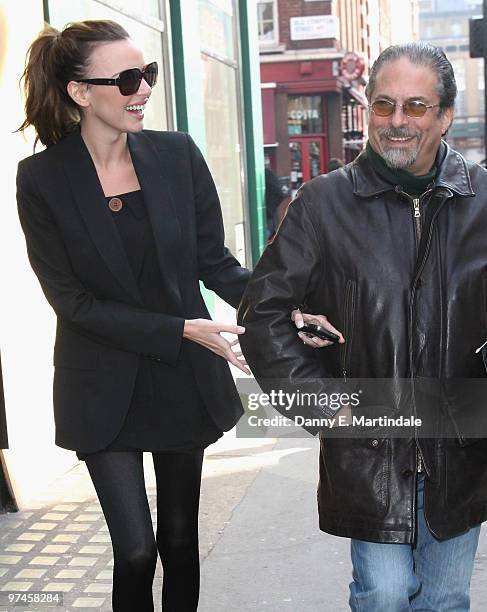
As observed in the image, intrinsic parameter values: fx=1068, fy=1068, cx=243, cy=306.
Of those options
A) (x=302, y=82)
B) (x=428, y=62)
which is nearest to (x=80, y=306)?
(x=428, y=62)

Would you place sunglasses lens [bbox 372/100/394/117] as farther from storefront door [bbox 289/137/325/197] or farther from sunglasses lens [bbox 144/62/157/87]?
storefront door [bbox 289/137/325/197]

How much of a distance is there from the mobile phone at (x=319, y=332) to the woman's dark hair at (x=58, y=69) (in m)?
1.13

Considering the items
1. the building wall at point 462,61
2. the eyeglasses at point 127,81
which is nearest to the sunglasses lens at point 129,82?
the eyeglasses at point 127,81

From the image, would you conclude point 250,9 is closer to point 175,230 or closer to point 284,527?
point 284,527

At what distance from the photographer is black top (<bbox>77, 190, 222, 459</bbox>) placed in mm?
3152

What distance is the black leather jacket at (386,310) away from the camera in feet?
8.74

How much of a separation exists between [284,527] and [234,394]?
→ 201cm

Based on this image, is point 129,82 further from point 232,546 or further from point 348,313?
point 232,546

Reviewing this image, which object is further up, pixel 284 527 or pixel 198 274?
pixel 198 274

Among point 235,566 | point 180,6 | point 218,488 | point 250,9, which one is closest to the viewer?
point 235,566

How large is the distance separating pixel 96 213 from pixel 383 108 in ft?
3.01

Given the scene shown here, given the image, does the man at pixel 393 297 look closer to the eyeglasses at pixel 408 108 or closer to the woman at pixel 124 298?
the eyeglasses at pixel 408 108

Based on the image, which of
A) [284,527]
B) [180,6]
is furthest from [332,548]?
[180,6]

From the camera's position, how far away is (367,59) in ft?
153
